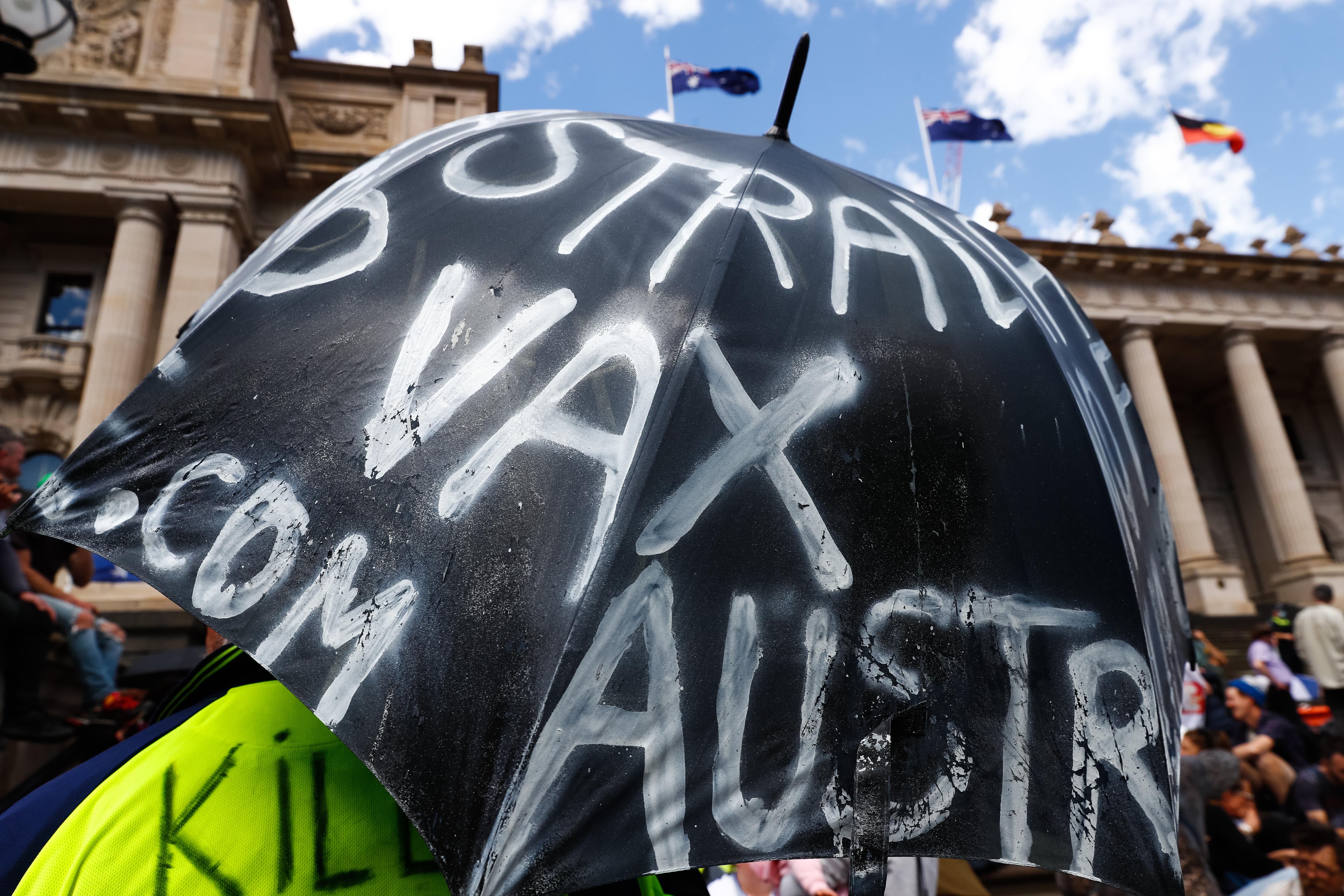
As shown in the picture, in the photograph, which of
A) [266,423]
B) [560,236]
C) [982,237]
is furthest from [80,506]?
[982,237]

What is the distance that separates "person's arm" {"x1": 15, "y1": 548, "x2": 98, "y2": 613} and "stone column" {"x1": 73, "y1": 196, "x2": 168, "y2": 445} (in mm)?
12757

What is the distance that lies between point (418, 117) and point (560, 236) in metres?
22.6

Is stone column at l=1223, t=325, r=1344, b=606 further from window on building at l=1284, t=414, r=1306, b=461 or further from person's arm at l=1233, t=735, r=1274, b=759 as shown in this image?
person's arm at l=1233, t=735, r=1274, b=759

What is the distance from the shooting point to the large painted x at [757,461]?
110 centimetres

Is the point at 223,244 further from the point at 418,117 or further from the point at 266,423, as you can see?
the point at 266,423

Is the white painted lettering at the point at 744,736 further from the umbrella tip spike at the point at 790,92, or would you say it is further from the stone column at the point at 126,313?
the stone column at the point at 126,313

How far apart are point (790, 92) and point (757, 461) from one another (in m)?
0.89

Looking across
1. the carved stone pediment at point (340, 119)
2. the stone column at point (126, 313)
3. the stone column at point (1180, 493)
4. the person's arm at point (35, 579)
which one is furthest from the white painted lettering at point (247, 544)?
the carved stone pediment at point (340, 119)

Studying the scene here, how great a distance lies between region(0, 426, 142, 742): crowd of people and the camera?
165 inches

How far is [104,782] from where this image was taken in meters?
1.00

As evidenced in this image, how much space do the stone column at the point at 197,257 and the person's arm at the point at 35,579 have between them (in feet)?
44.4

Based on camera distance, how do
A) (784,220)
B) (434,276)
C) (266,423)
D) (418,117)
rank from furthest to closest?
1. (418,117)
2. (784,220)
3. (434,276)
4. (266,423)

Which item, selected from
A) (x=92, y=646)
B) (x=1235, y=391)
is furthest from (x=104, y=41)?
(x=1235, y=391)

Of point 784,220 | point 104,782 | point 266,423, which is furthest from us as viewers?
point 784,220
